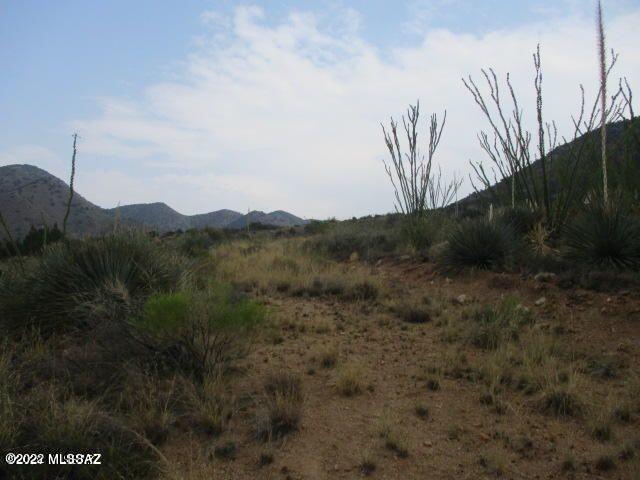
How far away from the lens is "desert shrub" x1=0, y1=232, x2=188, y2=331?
5.71 m

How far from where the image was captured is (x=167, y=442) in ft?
12.6

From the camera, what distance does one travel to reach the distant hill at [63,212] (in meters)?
10.1

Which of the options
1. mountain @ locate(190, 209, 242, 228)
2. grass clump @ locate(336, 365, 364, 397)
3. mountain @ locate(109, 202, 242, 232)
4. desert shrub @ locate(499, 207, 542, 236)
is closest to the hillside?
desert shrub @ locate(499, 207, 542, 236)

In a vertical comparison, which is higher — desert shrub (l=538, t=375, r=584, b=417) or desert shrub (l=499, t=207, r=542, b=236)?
desert shrub (l=499, t=207, r=542, b=236)

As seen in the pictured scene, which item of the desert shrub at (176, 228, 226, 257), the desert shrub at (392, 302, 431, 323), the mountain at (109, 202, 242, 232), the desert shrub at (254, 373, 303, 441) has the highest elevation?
the mountain at (109, 202, 242, 232)

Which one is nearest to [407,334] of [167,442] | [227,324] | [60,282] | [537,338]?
[537,338]

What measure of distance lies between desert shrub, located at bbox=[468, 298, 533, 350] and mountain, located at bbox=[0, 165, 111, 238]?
11271 millimetres

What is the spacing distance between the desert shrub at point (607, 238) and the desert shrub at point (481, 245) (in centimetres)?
112

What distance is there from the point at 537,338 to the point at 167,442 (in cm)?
395

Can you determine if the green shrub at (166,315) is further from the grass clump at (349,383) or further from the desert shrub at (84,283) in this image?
the grass clump at (349,383)

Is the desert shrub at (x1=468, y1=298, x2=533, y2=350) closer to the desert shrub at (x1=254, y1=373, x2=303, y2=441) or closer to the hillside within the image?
the desert shrub at (x1=254, y1=373, x2=303, y2=441)

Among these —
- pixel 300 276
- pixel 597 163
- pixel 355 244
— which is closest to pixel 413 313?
pixel 300 276

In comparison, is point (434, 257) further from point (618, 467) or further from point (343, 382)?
point (618, 467)

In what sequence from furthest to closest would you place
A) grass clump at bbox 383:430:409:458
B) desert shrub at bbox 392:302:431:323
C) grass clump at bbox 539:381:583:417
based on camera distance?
desert shrub at bbox 392:302:431:323 < grass clump at bbox 539:381:583:417 < grass clump at bbox 383:430:409:458
